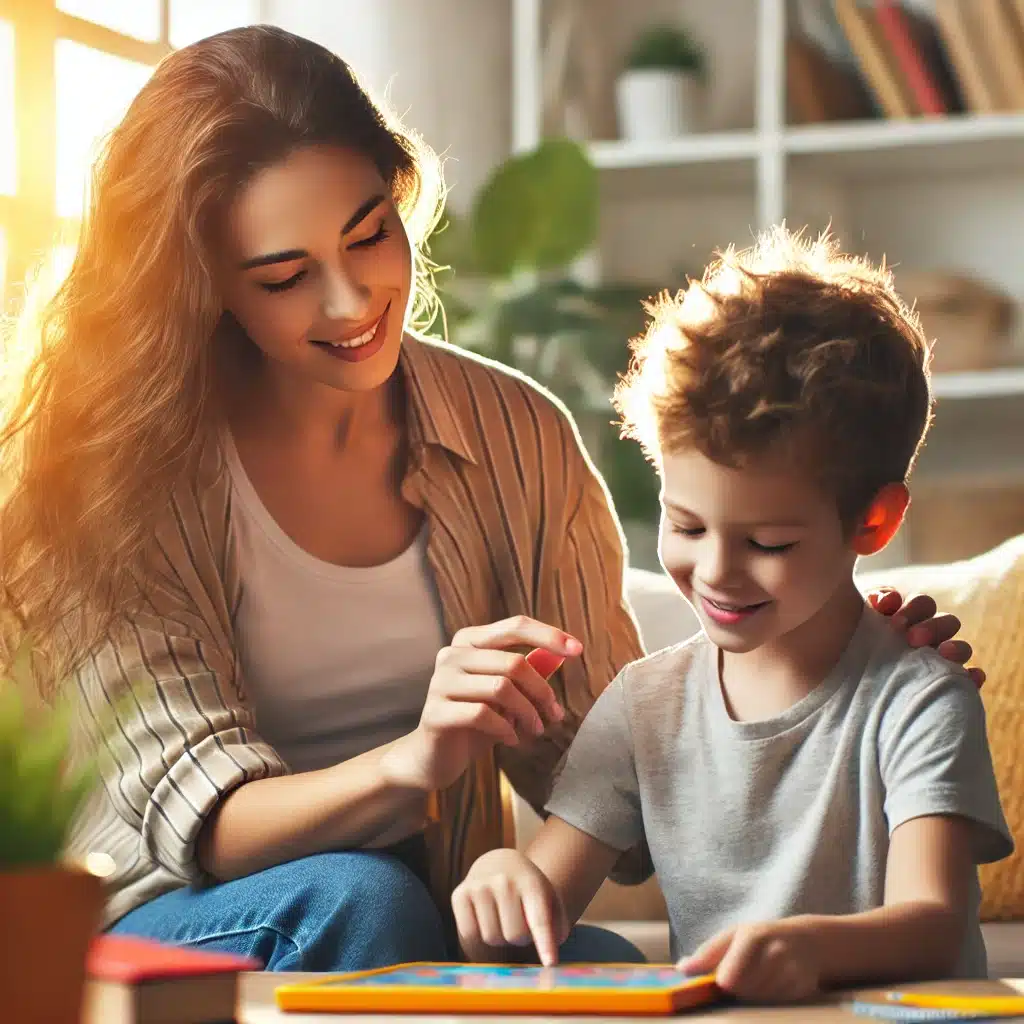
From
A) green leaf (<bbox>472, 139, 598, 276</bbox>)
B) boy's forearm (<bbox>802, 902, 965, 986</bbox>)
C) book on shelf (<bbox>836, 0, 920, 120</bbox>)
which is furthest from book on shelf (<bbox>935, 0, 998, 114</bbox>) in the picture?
boy's forearm (<bbox>802, 902, 965, 986</bbox>)

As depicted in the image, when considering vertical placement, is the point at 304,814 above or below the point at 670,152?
below

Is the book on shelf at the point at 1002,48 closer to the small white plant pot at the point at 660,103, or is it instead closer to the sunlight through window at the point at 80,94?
the small white plant pot at the point at 660,103

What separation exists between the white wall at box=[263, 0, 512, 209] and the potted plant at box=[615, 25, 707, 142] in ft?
1.11

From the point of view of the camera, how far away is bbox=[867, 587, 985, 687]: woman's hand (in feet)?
3.86

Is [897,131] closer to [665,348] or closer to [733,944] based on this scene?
[665,348]

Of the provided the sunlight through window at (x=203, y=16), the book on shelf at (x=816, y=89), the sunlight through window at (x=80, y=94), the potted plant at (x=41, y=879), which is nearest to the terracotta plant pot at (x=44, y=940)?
the potted plant at (x=41, y=879)

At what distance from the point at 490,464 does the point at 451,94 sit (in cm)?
221

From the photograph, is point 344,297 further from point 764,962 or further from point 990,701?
point 990,701

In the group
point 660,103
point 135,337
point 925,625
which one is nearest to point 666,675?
point 925,625

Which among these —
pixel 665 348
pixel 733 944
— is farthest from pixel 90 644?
pixel 733 944

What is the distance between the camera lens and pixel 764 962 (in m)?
0.87

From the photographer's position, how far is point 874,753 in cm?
114

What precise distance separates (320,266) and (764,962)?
0.74m

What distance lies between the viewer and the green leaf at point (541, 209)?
3.14 m
